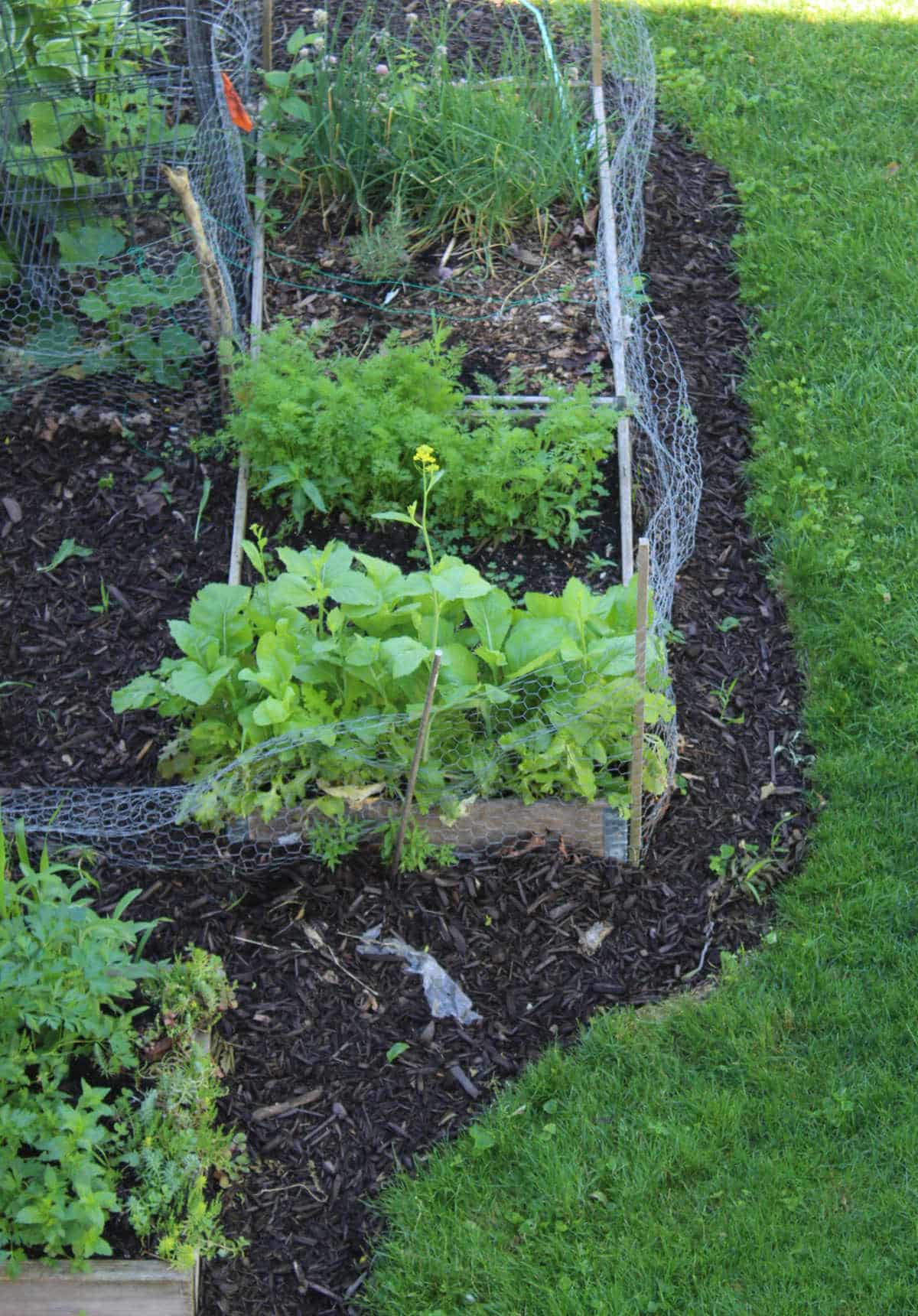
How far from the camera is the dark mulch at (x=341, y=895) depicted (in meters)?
3.35

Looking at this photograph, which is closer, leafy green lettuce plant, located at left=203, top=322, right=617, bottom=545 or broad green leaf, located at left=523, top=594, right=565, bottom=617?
broad green leaf, located at left=523, top=594, right=565, bottom=617

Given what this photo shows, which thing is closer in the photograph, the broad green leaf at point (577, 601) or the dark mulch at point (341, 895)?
the dark mulch at point (341, 895)

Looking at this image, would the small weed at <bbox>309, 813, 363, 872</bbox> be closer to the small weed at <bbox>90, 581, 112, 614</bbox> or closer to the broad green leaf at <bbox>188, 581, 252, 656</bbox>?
the broad green leaf at <bbox>188, 581, 252, 656</bbox>

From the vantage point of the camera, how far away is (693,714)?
170 inches

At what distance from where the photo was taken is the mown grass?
10.2 feet

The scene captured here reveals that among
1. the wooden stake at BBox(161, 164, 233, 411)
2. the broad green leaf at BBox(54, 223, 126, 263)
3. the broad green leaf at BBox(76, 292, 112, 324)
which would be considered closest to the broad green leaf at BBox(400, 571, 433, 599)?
the wooden stake at BBox(161, 164, 233, 411)

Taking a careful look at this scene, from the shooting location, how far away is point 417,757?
3.47m

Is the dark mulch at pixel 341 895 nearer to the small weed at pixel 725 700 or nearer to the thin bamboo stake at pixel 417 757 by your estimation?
the small weed at pixel 725 700

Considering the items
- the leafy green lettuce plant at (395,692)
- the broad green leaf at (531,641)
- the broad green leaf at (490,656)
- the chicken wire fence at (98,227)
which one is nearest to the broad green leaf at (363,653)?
the leafy green lettuce plant at (395,692)

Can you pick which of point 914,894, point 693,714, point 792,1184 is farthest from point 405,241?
point 792,1184

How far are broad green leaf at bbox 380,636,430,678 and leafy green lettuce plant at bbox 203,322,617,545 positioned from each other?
956 mm

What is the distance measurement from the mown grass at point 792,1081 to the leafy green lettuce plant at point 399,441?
0.78 metres

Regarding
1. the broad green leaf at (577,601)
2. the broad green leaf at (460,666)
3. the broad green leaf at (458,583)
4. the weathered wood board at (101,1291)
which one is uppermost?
the broad green leaf at (458,583)

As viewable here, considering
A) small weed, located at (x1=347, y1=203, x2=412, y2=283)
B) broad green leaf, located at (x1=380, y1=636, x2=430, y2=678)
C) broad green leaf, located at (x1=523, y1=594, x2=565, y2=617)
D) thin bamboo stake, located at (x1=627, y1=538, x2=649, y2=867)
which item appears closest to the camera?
thin bamboo stake, located at (x1=627, y1=538, x2=649, y2=867)
